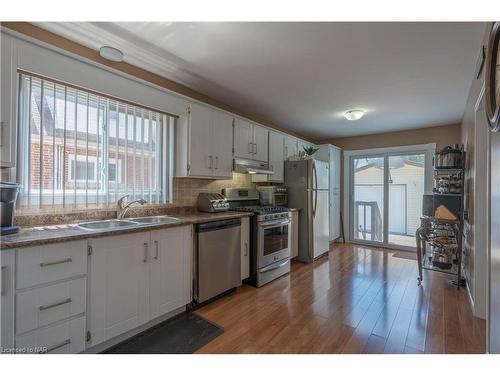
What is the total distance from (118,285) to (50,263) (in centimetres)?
49

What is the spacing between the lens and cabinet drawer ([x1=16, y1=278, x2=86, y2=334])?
1.36m

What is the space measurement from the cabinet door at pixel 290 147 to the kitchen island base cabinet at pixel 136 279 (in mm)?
2589

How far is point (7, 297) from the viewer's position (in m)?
1.31

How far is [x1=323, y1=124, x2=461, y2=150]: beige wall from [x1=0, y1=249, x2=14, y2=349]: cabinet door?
566 centimetres

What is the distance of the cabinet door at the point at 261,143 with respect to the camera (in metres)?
3.62

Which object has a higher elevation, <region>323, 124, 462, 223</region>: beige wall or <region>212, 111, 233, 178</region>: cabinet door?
<region>323, 124, 462, 223</region>: beige wall

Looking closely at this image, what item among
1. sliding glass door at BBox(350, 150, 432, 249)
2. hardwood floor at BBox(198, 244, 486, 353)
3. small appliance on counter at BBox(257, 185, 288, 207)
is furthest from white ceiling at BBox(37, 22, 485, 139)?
hardwood floor at BBox(198, 244, 486, 353)

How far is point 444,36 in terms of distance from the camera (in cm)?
191

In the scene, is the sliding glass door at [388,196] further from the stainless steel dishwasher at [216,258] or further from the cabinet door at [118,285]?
the cabinet door at [118,285]

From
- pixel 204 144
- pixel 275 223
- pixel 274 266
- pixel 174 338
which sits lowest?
pixel 174 338

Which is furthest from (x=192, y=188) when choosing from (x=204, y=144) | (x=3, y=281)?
(x=3, y=281)

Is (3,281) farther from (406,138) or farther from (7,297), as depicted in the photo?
(406,138)

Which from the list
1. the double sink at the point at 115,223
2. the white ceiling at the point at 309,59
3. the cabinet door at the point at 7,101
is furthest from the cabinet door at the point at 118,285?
the white ceiling at the point at 309,59

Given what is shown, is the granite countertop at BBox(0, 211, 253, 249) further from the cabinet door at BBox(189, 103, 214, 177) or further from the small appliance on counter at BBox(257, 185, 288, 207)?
the small appliance on counter at BBox(257, 185, 288, 207)
